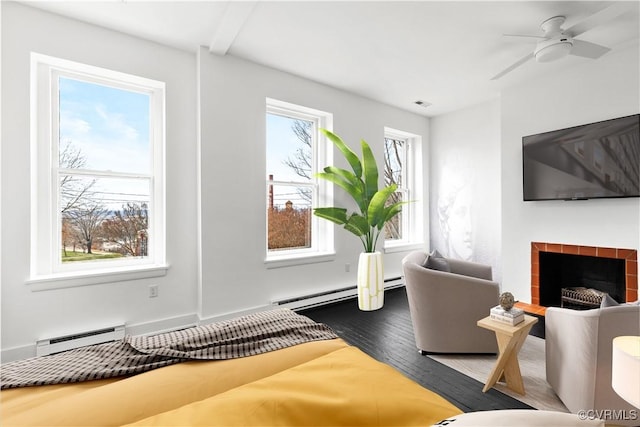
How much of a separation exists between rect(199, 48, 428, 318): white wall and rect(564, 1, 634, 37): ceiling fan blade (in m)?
2.46

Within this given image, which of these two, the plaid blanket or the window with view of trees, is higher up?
the window with view of trees

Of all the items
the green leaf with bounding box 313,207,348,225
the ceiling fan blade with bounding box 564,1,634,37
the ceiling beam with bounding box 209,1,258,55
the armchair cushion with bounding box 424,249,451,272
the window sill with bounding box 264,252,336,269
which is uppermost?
the ceiling beam with bounding box 209,1,258,55

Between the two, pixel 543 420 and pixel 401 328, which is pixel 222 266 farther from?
pixel 543 420

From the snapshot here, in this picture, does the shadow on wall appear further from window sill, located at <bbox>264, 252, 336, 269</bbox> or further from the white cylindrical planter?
window sill, located at <bbox>264, 252, 336, 269</bbox>

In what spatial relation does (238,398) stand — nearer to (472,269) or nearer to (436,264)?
(436,264)

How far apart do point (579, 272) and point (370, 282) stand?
2386 mm

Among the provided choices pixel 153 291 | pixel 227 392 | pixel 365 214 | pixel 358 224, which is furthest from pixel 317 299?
pixel 227 392

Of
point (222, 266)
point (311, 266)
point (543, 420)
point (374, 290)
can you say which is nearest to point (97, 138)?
point (222, 266)

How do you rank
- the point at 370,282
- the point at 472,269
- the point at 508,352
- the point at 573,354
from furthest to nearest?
the point at 370,282 → the point at 472,269 → the point at 508,352 → the point at 573,354

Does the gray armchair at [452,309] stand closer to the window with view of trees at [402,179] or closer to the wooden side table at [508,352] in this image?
the wooden side table at [508,352]

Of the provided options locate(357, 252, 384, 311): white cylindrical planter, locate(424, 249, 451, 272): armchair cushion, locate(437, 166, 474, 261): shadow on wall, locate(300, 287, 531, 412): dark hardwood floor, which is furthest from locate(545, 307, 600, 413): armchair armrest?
locate(437, 166, 474, 261): shadow on wall

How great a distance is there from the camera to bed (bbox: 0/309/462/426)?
85cm

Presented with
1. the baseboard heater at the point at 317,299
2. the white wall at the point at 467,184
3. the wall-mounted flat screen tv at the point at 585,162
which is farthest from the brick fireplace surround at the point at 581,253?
the baseboard heater at the point at 317,299

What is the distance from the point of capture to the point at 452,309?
2.37 m
